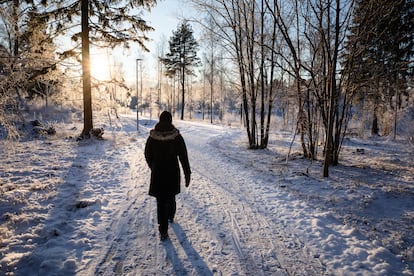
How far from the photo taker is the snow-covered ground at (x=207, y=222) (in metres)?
3.39

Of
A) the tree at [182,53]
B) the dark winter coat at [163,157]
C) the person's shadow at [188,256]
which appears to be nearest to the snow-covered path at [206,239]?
the person's shadow at [188,256]

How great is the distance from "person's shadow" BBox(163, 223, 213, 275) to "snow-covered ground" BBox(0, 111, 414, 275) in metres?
0.02

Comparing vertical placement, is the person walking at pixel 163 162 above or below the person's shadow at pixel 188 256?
above

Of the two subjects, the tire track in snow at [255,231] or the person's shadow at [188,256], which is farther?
the tire track in snow at [255,231]

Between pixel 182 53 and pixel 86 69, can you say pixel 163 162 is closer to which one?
pixel 86 69

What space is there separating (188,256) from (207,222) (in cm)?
114

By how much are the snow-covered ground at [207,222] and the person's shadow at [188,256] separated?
0.05ft

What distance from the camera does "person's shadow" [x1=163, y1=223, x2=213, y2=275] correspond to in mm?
3246

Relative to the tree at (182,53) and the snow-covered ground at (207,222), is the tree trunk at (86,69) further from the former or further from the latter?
the tree at (182,53)

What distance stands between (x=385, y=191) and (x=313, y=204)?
2372 mm

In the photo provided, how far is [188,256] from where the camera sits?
11.7ft

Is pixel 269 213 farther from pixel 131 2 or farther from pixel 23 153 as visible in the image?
pixel 131 2

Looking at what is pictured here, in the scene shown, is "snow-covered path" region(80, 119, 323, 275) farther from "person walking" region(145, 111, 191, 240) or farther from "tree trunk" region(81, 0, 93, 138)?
"tree trunk" region(81, 0, 93, 138)

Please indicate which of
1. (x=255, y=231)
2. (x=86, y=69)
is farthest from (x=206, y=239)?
(x=86, y=69)
